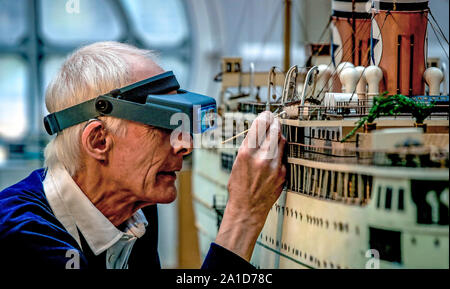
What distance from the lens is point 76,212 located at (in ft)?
3.39

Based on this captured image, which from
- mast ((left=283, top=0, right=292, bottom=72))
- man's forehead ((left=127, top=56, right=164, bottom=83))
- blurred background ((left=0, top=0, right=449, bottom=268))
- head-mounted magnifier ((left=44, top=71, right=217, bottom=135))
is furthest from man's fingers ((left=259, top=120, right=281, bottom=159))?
blurred background ((left=0, top=0, right=449, bottom=268))

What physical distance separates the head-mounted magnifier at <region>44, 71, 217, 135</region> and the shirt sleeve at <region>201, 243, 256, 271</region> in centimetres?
19

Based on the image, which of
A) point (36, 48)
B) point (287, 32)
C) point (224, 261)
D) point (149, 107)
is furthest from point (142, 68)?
point (36, 48)

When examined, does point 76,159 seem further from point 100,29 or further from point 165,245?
point 100,29

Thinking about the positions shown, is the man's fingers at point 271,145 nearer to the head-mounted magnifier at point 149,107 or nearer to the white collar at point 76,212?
the head-mounted magnifier at point 149,107

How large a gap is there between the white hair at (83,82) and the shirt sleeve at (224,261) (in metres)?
0.24

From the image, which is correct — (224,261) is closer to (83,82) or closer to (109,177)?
(109,177)

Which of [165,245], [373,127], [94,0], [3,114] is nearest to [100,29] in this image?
[94,0]

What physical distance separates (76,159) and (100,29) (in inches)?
103

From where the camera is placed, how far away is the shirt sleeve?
2.96ft

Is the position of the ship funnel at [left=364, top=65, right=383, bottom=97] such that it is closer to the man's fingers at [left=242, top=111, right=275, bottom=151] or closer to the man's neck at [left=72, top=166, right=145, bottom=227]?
the man's fingers at [left=242, top=111, right=275, bottom=151]

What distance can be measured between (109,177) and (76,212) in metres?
0.08

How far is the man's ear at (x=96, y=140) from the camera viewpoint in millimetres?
982

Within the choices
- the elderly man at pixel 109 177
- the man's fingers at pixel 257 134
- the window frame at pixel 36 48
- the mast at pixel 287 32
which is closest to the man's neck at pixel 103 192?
the elderly man at pixel 109 177
